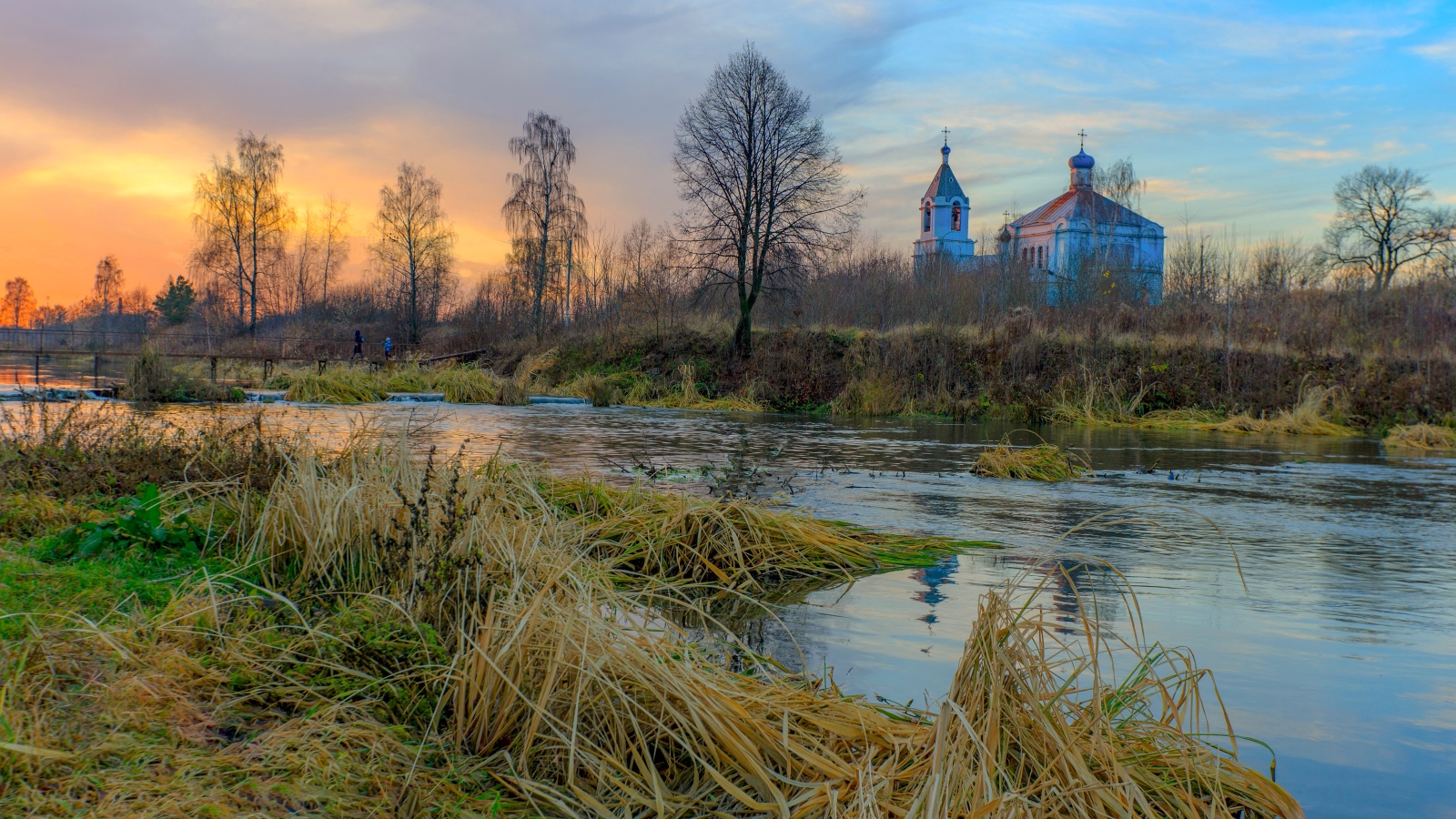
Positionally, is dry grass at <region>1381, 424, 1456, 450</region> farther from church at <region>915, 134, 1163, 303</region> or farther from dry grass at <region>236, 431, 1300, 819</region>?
dry grass at <region>236, 431, 1300, 819</region>

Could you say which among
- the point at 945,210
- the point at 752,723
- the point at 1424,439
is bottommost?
the point at 1424,439

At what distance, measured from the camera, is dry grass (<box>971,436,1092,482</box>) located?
9734 millimetres

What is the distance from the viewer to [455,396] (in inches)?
952

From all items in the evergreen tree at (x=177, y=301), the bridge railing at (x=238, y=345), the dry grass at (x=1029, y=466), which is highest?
the evergreen tree at (x=177, y=301)

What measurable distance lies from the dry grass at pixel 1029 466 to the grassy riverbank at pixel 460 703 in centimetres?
615

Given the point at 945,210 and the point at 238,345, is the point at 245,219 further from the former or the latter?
the point at 945,210

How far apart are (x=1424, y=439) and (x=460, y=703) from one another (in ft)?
64.6

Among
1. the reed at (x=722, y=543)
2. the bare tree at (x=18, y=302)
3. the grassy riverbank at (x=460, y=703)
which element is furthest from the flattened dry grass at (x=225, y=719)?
the bare tree at (x=18, y=302)

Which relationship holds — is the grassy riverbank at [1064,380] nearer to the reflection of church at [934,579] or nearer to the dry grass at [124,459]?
the reflection of church at [934,579]

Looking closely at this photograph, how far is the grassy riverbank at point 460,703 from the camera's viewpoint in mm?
2033

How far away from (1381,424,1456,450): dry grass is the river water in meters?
4.20

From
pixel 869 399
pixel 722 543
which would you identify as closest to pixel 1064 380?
pixel 869 399

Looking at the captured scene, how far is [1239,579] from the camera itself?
5207 mm

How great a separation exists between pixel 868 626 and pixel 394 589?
6.75 feet
